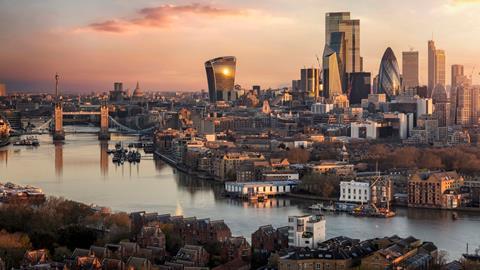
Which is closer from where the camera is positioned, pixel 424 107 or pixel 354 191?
pixel 354 191

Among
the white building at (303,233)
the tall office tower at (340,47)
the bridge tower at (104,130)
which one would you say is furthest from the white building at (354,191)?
the tall office tower at (340,47)

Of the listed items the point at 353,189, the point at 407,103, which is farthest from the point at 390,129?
the point at 353,189

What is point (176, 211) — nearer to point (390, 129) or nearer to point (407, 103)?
point (390, 129)

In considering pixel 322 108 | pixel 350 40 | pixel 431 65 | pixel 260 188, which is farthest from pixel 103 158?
pixel 431 65

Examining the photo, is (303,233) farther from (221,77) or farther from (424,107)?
(221,77)

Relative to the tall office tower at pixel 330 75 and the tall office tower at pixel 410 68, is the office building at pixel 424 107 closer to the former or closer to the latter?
the tall office tower at pixel 330 75

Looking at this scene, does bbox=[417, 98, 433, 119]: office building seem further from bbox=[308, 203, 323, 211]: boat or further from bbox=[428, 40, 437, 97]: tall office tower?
bbox=[308, 203, 323, 211]: boat
